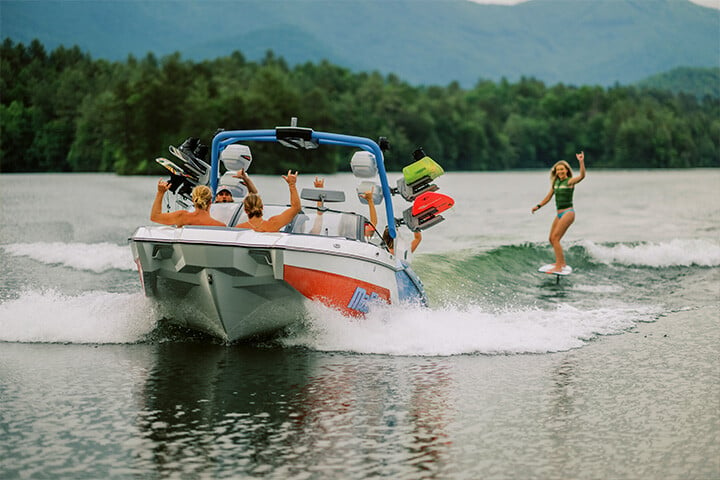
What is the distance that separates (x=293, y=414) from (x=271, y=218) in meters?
2.85

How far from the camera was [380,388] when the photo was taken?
9.59 metres

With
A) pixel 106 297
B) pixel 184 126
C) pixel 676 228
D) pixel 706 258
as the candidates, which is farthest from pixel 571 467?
pixel 184 126

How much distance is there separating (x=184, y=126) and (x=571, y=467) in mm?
91580

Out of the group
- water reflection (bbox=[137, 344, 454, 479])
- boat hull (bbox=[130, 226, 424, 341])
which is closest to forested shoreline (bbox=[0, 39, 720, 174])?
boat hull (bbox=[130, 226, 424, 341])

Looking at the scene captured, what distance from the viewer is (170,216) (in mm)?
11039

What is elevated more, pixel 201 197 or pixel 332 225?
pixel 201 197

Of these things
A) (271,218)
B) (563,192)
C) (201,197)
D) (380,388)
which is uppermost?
(201,197)

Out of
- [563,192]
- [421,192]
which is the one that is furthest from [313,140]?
[563,192]

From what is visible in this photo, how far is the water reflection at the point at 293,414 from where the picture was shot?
715 cm

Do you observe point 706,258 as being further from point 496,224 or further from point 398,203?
point 398,203

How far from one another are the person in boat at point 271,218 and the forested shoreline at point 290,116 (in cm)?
7185

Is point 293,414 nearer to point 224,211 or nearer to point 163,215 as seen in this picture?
point 163,215

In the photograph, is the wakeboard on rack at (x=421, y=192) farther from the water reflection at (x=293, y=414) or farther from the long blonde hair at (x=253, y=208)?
the water reflection at (x=293, y=414)

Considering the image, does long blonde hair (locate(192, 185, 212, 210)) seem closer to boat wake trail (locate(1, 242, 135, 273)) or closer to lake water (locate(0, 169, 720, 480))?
lake water (locate(0, 169, 720, 480))
